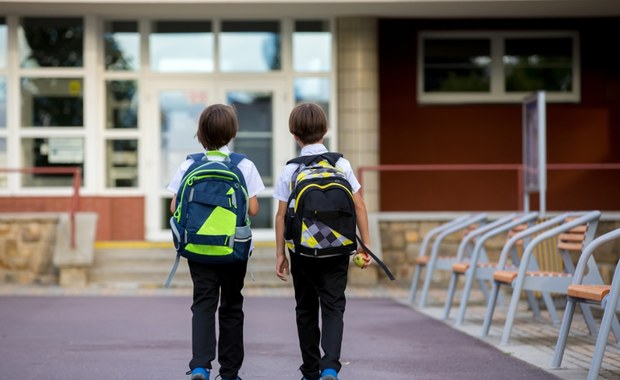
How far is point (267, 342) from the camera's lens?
29.1 ft

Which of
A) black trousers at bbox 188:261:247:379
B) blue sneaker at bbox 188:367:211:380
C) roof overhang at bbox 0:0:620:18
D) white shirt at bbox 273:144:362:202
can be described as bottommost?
blue sneaker at bbox 188:367:211:380

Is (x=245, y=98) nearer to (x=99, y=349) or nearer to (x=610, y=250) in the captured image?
(x=610, y=250)

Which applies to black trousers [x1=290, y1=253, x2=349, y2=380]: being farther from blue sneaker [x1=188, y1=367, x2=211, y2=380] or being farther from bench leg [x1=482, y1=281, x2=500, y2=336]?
bench leg [x1=482, y1=281, x2=500, y2=336]

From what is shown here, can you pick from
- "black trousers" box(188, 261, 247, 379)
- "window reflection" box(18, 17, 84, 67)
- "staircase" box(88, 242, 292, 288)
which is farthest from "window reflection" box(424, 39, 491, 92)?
"black trousers" box(188, 261, 247, 379)

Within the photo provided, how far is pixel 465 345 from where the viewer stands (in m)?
8.60

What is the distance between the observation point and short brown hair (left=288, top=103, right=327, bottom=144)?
6.16 m

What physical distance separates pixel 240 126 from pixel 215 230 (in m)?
11.2

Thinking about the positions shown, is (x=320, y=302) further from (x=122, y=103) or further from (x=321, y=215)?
(x=122, y=103)

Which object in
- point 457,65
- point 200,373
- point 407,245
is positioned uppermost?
point 457,65

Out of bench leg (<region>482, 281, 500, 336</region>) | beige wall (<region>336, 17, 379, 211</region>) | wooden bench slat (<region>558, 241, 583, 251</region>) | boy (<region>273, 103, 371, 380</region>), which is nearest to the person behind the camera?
boy (<region>273, 103, 371, 380</region>)

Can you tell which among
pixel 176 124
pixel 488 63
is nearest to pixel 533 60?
pixel 488 63

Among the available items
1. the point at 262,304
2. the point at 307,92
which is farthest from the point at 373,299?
the point at 307,92

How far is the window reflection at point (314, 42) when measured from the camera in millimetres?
17000

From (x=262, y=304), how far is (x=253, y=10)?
525 cm
